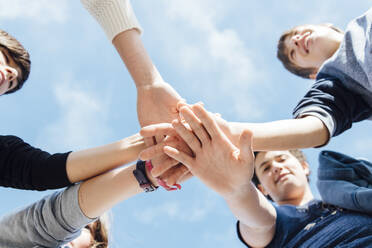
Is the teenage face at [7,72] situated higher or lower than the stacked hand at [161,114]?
higher

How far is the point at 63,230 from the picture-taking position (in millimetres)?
1319

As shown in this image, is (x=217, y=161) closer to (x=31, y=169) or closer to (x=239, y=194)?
(x=239, y=194)

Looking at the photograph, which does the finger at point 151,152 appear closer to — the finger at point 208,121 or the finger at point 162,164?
the finger at point 162,164

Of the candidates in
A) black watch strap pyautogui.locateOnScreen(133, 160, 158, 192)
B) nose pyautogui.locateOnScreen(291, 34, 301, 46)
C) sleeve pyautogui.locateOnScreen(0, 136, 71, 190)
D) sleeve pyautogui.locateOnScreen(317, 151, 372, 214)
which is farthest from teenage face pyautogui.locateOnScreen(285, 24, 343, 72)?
sleeve pyautogui.locateOnScreen(0, 136, 71, 190)

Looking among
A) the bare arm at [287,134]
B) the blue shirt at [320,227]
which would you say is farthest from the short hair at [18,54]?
the blue shirt at [320,227]

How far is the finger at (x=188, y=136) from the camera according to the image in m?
1.43

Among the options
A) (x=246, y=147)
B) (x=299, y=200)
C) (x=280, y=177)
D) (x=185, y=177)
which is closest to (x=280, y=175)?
(x=280, y=177)

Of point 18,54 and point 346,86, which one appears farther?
point 18,54

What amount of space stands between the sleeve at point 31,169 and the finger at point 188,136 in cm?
48

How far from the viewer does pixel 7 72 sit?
1.93 m

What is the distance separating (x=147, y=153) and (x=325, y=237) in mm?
875

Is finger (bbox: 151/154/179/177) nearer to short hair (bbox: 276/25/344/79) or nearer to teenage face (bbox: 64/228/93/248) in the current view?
teenage face (bbox: 64/228/93/248)

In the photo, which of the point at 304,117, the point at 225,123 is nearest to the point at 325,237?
the point at 304,117

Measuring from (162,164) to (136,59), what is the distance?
0.56 meters
